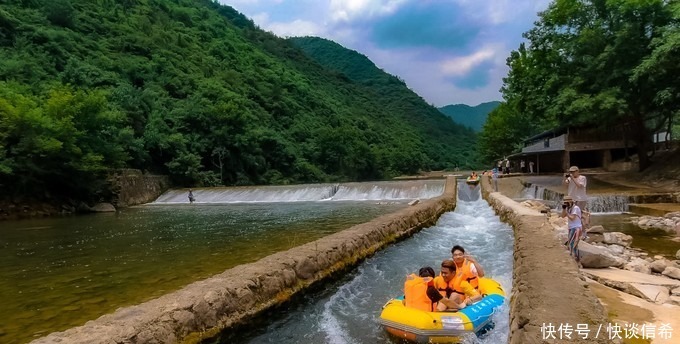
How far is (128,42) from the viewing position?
5059 centimetres

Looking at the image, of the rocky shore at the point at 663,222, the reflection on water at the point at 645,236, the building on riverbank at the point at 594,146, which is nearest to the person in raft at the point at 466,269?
the reflection on water at the point at 645,236

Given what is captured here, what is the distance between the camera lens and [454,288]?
19.1 ft

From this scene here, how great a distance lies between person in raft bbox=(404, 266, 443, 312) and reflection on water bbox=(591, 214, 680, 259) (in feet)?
21.0

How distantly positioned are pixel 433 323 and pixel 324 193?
938 inches

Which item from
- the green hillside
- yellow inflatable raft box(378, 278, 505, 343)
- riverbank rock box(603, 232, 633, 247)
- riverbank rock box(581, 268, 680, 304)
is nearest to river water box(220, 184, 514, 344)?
yellow inflatable raft box(378, 278, 505, 343)

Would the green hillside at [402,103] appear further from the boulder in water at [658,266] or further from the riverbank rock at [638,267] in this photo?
the boulder in water at [658,266]

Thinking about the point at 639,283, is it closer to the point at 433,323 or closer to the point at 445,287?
the point at 445,287

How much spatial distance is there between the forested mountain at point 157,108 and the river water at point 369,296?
2024 cm

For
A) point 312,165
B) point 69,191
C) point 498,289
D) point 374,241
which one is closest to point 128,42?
point 312,165

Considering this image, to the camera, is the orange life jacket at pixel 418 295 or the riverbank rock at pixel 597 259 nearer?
the orange life jacket at pixel 418 295

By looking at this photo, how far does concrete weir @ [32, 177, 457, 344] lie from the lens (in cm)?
427

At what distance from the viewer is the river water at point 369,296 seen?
18.3ft

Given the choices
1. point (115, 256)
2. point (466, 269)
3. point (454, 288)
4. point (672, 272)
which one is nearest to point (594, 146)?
point (672, 272)

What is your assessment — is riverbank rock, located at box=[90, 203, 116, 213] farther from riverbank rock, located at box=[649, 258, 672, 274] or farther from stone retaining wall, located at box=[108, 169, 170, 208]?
riverbank rock, located at box=[649, 258, 672, 274]
